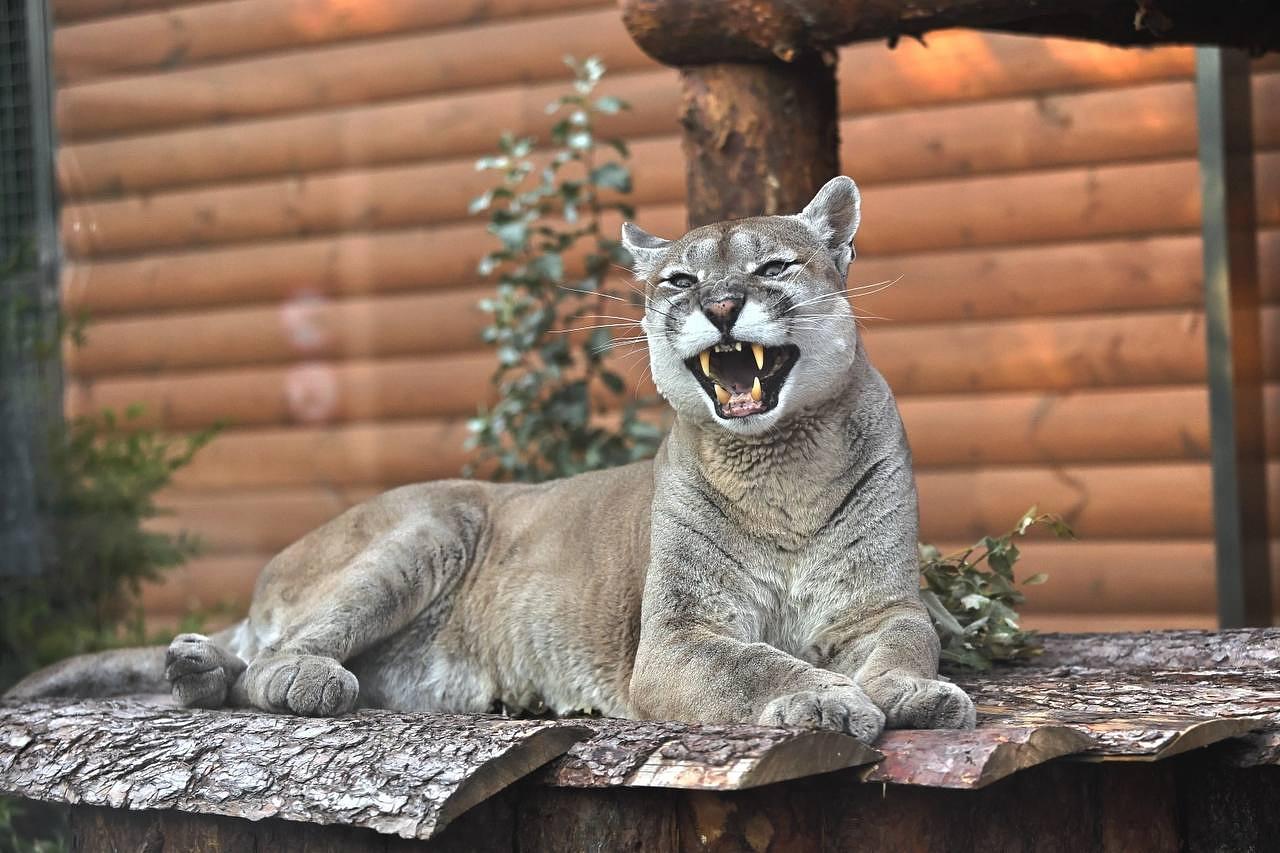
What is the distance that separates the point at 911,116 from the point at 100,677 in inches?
156

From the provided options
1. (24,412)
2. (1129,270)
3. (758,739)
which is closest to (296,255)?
(24,412)

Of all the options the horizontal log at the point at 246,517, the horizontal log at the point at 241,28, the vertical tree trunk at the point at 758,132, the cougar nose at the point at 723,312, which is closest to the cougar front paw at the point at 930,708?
the cougar nose at the point at 723,312

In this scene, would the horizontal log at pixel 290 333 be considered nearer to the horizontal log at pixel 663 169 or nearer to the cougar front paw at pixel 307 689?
the horizontal log at pixel 663 169

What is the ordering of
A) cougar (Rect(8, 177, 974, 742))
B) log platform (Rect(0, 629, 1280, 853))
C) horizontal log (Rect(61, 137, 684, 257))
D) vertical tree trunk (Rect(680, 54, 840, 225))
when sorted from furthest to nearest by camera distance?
horizontal log (Rect(61, 137, 684, 257)), vertical tree trunk (Rect(680, 54, 840, 225)), cougar (Rect(8, 177, 974, 742)), log platform (Rect(0, 629, 1280, 853))

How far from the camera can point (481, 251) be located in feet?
23.6

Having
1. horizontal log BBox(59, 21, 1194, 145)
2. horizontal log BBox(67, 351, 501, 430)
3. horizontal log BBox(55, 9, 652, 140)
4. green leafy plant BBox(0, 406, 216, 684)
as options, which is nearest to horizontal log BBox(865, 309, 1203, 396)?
horizontal log BBox(59, 21, 1194, 145)

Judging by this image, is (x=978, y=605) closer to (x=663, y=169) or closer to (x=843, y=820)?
(x=843, y=820)

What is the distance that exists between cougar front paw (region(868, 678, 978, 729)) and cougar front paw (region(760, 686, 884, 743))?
79 mm

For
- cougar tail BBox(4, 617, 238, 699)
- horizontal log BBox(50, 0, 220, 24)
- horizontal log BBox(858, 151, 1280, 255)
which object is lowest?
cougar tail BBox(4, 617, 238, 699)

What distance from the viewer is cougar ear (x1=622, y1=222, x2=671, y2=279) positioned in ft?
12.1

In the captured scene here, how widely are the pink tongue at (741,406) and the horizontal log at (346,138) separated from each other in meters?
3.63

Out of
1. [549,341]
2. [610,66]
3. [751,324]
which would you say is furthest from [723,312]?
[610,66]

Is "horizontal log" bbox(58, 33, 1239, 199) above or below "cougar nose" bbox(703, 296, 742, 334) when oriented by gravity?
above

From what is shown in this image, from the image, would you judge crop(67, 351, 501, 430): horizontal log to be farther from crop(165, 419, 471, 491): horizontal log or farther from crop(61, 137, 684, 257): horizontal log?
crop(61, 137, 684, 257): horizontal log
